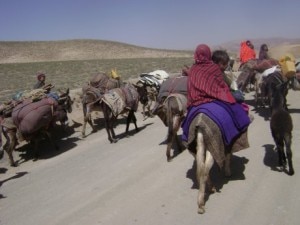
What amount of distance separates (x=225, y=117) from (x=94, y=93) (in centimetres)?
648

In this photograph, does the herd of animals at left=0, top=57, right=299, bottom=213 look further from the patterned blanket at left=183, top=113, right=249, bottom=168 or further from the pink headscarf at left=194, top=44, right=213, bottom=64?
the pink headscarf at left=194, top=44, right=213, bottom=64

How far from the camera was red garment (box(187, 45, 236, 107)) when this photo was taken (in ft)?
19.2

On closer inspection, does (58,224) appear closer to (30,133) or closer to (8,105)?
(30,133)

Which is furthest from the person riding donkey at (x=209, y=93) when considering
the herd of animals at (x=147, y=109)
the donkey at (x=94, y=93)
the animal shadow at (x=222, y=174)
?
the donkey at (x=94, y=93)

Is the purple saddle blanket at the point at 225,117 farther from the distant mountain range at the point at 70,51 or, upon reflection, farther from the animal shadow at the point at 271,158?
the distant mountain range at the point at 70,51

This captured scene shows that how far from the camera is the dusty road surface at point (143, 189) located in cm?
550

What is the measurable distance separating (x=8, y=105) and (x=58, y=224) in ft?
18.2

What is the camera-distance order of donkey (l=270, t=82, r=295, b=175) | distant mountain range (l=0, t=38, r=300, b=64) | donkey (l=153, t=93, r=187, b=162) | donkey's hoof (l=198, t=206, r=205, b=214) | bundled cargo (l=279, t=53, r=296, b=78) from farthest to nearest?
distant mountain range (l=0, t=38, r=300, b=64) < bundled cargo (l=279, t=53, r=296, b=78) < donkey (l=153, t=93, r=187, b=162) < donkey (l=270, t=82, r=295, b=175) < donkey's hoof (l=198, t=206, r=205, b=214)

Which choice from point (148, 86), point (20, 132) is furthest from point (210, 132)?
point (148, 86)

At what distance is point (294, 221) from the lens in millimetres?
4930

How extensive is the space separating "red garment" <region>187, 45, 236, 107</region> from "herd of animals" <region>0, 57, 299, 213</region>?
0.56 metres

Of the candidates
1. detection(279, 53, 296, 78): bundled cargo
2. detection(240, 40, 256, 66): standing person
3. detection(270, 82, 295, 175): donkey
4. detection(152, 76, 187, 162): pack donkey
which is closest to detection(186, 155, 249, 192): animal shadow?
detection(270, 82, 295, 175): donkey

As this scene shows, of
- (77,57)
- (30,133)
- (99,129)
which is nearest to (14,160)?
(30,133)

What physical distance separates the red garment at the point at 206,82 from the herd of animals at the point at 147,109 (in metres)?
0.56
